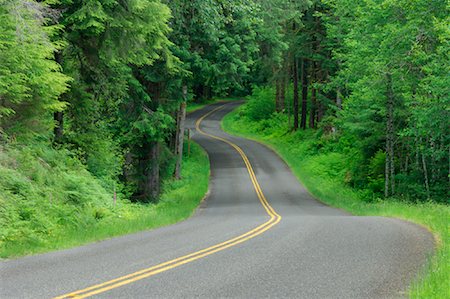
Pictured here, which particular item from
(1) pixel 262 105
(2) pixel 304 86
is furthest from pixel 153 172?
(1) pixel 262 105

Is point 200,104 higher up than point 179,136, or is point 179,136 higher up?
point 200,104

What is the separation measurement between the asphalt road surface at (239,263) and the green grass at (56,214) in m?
0.75

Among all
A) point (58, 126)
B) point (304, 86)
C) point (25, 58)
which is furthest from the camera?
point (304, 86)

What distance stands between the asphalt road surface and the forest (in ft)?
7.16

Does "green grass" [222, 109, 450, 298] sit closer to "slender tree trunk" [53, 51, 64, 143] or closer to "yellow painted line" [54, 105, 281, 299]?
"yellow painted line" [54, 105, 281, 299]

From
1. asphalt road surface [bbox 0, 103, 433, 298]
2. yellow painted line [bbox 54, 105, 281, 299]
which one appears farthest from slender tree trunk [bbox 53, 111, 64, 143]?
yellow painted line [bbox 54, 105, 281, 299]

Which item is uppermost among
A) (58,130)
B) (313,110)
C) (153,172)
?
(313,110)

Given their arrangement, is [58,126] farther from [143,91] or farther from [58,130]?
[143,91]

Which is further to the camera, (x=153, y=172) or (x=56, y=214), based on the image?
(x=153, y=172)

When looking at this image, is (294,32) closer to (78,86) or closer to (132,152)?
(132,152)

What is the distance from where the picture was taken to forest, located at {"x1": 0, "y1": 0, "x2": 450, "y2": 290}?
535 inches

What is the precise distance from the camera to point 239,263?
8.94 m

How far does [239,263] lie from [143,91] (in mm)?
16941

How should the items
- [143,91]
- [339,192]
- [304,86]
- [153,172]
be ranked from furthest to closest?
[304,86]
[339,192]
[153,172]
[143,91]
